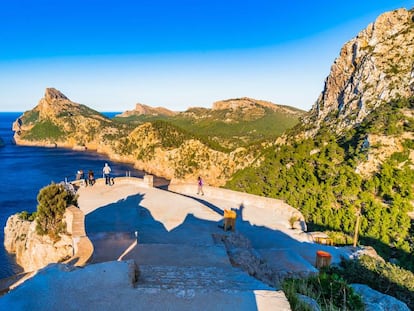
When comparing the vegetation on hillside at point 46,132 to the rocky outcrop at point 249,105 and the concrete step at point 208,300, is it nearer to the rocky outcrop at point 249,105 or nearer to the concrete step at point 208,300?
the rocky outcrop at point 249,105

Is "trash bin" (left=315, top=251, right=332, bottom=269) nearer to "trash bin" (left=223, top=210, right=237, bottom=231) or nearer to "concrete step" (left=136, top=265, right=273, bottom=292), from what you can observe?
"trash bin" (left=223, top=210, right=237, bottom=231)

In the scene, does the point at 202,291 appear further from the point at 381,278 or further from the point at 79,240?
the point at 381,278

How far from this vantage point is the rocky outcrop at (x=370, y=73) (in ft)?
107

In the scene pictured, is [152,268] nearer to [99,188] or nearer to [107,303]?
[107,303]

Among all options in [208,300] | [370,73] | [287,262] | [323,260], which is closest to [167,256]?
[208,300]

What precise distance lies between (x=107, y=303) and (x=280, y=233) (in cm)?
1087

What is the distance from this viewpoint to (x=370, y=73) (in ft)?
117

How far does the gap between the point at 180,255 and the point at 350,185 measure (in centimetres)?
2175

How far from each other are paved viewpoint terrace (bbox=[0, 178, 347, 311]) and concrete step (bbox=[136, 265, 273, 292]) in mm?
16

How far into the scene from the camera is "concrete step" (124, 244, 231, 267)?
7.55m

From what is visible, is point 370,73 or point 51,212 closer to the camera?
point 51,212

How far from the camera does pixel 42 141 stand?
378ft

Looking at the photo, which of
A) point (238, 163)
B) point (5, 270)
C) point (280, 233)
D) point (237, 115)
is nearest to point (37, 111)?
point (237, 115)

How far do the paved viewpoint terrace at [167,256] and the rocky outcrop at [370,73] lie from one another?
2374cm
